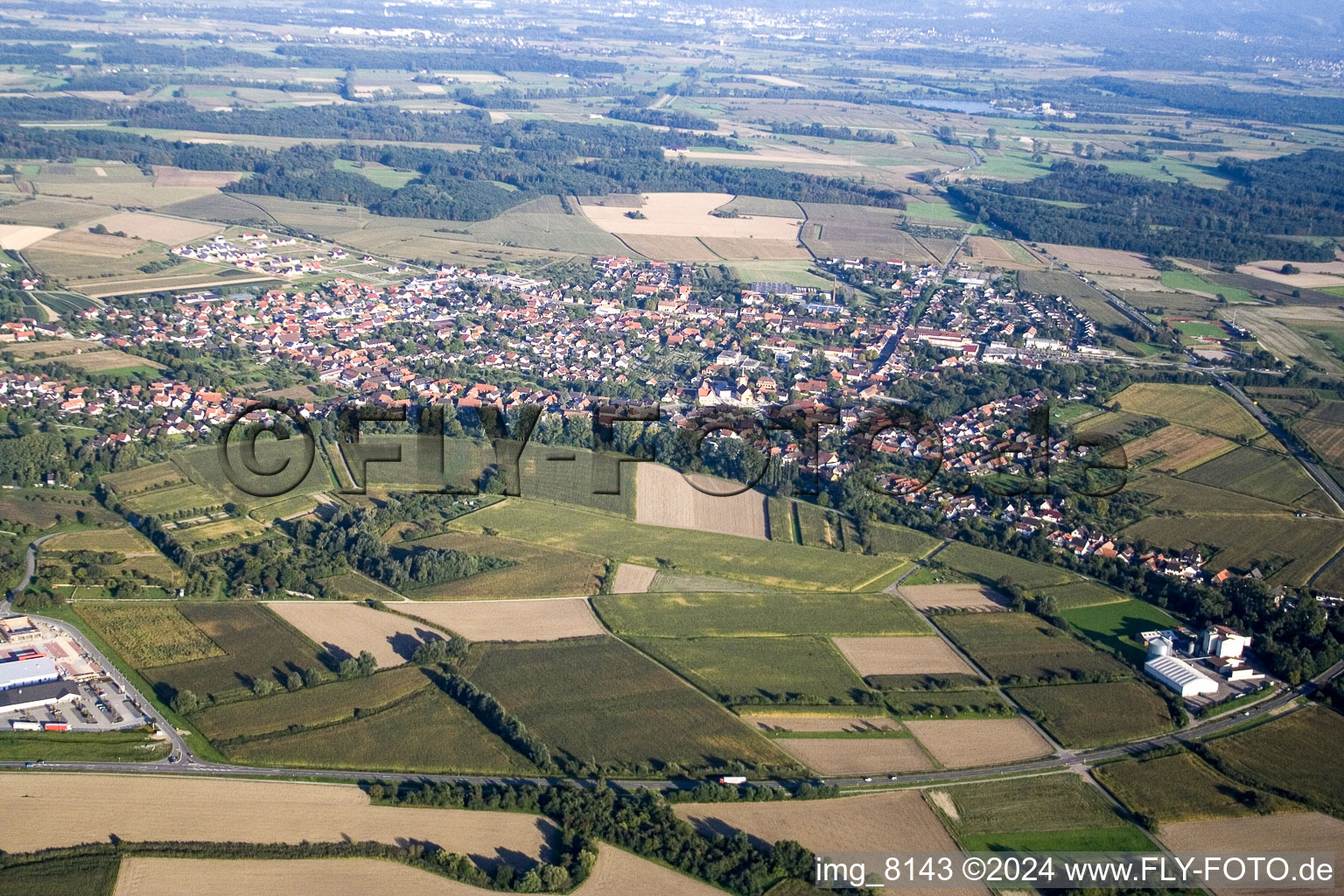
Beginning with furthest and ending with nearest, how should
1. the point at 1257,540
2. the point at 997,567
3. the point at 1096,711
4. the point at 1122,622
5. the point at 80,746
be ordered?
the point at 1257,540 < the point at 997,567 < the point at 1122,622 < the point at 1096,711 < the point at 80,746

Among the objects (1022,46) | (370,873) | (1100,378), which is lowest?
(370,873)

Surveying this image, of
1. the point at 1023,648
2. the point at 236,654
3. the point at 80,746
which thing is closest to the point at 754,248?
the point at 1023,648

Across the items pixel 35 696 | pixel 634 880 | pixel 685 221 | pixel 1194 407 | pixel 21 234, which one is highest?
pixel 685 221

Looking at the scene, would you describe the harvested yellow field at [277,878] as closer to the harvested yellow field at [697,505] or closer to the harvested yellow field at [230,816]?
the harvested yellow field at [230,816]

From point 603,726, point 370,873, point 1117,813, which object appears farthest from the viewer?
point 603,726

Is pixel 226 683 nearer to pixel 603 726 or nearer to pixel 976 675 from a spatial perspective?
pixel 603 726

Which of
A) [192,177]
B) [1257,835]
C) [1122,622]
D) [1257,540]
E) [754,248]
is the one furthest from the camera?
[192,177]

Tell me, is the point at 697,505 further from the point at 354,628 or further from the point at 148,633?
the point at 148,633

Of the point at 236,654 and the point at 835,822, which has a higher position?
the point at 236,654

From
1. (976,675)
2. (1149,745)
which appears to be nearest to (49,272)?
(976,675)
